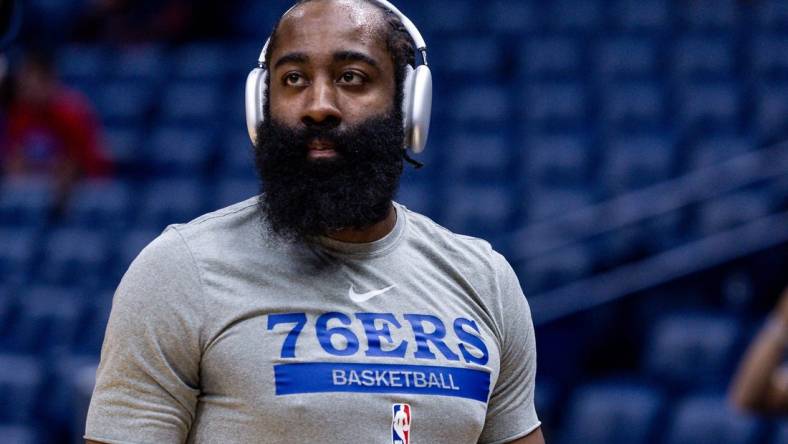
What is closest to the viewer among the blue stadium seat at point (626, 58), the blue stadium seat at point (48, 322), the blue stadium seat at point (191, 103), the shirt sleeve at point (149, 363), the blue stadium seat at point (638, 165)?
the shirt sleeve at point (149, 363)

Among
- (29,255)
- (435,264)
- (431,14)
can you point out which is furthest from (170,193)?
(435,264)

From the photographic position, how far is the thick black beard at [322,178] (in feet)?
7.25

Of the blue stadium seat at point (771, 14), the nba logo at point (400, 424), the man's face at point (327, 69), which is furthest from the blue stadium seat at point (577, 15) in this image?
the nba logo at point (400, 424)

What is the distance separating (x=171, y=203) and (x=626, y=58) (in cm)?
274

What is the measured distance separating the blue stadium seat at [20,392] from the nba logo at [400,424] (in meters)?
4.60

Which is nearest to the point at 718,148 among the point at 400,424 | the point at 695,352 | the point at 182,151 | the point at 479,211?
the point at 479,211

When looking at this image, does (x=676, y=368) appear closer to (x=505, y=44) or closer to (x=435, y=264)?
(x=505, y=44)

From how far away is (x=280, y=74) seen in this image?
88.4 inches

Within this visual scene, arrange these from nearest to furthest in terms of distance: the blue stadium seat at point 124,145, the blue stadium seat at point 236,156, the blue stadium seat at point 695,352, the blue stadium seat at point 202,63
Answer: the blue stadium seat at point 695,352 < the blue stadium seat at point 236,156 < the blue stadium seat at point 124,145 < the blue stadium seat at point 202,63

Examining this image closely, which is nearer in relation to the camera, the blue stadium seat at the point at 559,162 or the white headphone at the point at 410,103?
the white headphone at the point at 410,103

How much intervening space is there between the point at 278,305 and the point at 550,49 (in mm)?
5925

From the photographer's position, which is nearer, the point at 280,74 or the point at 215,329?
the point at 215,329

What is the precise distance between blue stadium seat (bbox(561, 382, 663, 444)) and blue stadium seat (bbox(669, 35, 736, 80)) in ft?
7.21

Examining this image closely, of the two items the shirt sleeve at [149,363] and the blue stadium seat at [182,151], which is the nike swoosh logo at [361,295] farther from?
the blue stadium seat at [182,151]
